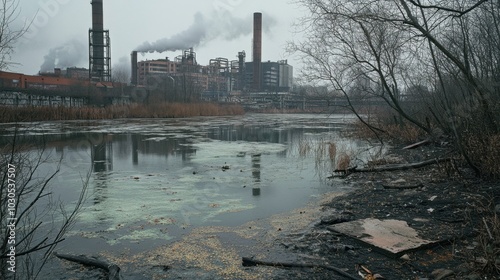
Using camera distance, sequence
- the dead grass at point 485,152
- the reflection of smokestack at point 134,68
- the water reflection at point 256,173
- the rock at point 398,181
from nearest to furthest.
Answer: the dead grass at point 485,152, the water reflection at point 256,173, the rock at point 398,181, the reflection of smokestack at point 134,68

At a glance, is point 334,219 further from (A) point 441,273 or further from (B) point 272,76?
(B) point 272,76

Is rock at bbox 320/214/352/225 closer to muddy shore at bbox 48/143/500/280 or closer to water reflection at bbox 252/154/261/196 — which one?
muddy shore at bbox 48/143/500/280

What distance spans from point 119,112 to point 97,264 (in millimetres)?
33822

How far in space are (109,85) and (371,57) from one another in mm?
44678

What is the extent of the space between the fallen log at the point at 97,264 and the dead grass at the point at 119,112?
2026cm

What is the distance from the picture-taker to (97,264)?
4.27m

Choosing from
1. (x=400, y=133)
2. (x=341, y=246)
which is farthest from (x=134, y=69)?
(x=341, y=246)

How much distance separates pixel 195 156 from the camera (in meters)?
12.9

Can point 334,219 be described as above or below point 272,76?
below

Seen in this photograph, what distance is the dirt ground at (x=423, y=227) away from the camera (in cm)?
395

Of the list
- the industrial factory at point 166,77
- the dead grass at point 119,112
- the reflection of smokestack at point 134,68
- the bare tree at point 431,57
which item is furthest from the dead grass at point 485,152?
the reflection of smokestack at point 134,68

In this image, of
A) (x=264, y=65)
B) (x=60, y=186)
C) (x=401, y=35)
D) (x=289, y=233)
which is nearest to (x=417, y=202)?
(x=289, y=233)

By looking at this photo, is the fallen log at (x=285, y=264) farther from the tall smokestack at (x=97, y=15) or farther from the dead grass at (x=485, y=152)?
the tall smokestack at (x=97, y=15)

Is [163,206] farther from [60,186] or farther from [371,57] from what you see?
[371,57]
